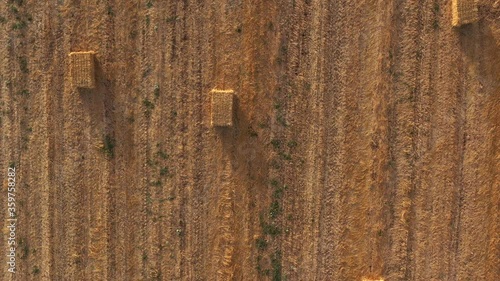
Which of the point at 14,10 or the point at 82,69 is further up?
the point at 14,10

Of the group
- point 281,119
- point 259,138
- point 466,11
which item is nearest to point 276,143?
point 259,138

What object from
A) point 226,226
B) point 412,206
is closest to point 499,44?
point 412,206

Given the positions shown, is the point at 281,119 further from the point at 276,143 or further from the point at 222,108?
the point at 222,108

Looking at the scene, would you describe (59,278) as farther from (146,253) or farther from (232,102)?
(232,102)

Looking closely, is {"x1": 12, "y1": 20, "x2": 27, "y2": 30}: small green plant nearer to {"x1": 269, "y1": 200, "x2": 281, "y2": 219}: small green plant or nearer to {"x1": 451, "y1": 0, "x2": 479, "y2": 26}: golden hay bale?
{"x1": 269, "y1": 200, "x2": 281, "y2": 219}: small green plant

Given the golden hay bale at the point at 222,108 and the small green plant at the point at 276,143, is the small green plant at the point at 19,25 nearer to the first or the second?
the golden hay bale at the point at 222,108
